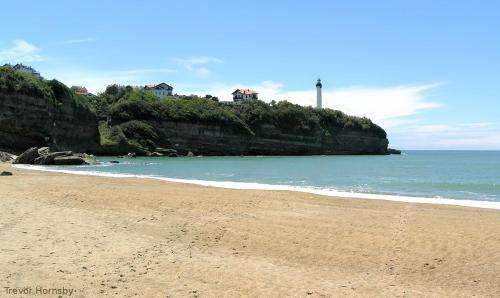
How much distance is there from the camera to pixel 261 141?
140 metres

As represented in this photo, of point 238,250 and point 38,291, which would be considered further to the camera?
point 238,250

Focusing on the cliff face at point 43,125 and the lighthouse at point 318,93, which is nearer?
the cliff face at point 43,125

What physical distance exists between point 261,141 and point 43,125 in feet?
229

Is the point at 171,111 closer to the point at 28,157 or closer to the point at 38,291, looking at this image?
the point at 28,157

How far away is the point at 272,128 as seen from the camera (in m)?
143

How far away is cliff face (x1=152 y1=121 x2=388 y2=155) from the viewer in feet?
404

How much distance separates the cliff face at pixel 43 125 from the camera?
77000mm

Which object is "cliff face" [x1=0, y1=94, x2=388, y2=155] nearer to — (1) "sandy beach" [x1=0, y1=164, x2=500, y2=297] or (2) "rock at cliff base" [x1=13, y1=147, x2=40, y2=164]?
(2) "rock at cliff base" [x1=13, y1=147, x2=40, y2=164]

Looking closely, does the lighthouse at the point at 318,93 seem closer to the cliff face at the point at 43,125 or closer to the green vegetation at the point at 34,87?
the cliff face at the point at 43,125

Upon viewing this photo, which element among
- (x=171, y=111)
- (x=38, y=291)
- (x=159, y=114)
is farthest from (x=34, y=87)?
(x=38, y=291)

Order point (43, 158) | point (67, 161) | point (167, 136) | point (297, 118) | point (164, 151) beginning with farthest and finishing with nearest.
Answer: point (297, 118)
point (167, 136)
point (164, 151)
point (67, 161)
point (43, 158)

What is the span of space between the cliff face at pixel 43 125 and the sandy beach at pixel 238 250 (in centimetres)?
6523

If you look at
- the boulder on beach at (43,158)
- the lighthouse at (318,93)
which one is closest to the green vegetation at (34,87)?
the boulder on beach at (43,158)

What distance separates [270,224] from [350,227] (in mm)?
2553
